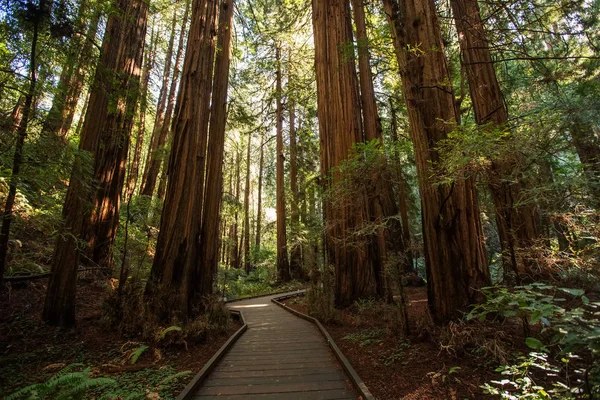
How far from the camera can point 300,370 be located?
12.3ft

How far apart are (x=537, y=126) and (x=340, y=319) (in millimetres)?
4818

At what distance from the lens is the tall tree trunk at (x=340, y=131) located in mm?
6867

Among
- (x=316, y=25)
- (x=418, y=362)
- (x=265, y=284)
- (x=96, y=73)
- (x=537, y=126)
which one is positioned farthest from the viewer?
(x=265, y=284)

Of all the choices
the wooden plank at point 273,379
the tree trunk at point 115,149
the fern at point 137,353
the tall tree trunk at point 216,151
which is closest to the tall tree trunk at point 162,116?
the tree trunk at point 115,149

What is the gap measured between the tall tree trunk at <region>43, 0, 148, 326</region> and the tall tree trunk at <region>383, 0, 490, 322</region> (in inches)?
173

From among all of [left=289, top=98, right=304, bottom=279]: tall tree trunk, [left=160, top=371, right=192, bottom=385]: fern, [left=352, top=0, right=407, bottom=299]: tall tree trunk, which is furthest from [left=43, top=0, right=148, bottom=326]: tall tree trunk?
[left=289, top=98, right=304, bottom=279]: tall tree trunk

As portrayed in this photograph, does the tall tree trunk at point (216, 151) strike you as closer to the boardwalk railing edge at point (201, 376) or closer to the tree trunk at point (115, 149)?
the tree trunk at point (115, 149)

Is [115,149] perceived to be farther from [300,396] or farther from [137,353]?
[300,396]

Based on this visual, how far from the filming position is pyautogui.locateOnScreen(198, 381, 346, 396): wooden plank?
124 inches

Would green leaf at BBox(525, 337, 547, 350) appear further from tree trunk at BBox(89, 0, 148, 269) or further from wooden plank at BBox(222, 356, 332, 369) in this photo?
tree trunk at BBox(89, 0, 148, 269)

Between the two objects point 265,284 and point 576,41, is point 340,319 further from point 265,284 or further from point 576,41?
point 265,284

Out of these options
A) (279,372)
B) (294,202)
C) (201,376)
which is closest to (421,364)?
(279,372)

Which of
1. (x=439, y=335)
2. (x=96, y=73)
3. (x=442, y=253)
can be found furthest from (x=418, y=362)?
(x=96, y=73)

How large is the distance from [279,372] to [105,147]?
237 inches
